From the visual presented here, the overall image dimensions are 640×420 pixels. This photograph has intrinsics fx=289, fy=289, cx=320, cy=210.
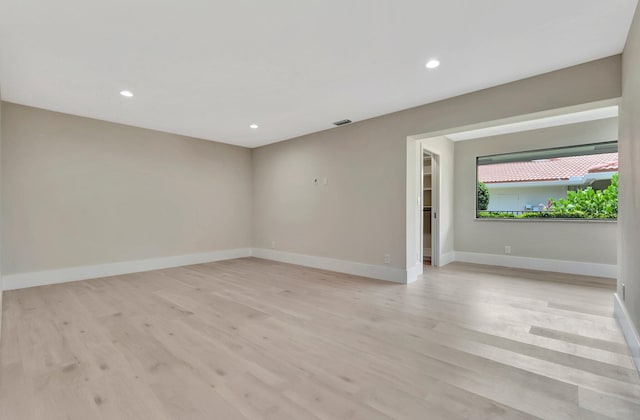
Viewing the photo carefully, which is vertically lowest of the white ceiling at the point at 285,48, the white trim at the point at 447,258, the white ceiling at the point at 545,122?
the white trim at the point at 447,258

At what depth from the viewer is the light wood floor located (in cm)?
153

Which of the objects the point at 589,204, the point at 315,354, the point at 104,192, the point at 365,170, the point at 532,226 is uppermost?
the point at 365,170

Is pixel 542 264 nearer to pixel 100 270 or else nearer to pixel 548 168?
pixel 548 168

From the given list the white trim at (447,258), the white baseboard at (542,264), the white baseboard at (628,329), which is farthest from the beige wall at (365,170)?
the white baseboard at (542,264)

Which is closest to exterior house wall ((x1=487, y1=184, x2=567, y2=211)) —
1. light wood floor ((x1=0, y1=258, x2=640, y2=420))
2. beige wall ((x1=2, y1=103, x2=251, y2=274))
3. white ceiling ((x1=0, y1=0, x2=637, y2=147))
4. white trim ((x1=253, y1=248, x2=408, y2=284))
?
light wood floor ((x1=0, y1=258, x2=640, y2=420))

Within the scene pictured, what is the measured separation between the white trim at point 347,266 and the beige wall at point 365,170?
0.10 meters

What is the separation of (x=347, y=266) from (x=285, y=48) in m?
3.25

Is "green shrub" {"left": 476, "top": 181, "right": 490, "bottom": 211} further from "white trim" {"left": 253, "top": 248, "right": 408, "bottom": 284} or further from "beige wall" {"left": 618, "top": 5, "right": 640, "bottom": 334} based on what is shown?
"beige wall" {"left": 618, "top": 5, "right": 640, "bottom": 334}

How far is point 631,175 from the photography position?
2.18 metres

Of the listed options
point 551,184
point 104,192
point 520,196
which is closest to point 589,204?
point 551,184

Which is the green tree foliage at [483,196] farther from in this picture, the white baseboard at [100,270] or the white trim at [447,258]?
the white baseboard at [100,270]

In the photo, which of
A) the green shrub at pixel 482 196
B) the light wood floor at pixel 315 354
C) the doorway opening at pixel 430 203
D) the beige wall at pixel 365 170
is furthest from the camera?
the green shrub at pixel 482 196

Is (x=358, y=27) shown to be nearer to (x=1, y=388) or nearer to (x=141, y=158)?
(x=1, y=388)

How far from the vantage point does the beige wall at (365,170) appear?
288cm
